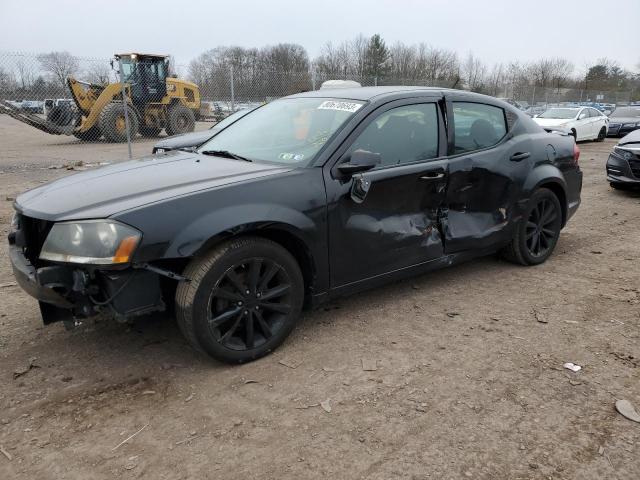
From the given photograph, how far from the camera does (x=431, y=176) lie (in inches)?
148

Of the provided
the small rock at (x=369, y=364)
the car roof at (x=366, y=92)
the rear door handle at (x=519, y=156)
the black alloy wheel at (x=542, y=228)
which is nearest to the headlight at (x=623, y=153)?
the black alloy wheel at (x=542, y=228)

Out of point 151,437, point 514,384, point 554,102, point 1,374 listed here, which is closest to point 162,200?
point 151,437

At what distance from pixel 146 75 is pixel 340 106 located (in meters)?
15.5

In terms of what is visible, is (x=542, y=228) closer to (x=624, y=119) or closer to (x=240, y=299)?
(x=240, y=299)

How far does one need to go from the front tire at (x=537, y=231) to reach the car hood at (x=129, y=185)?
8.16ft

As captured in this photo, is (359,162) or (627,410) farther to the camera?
(359,162)

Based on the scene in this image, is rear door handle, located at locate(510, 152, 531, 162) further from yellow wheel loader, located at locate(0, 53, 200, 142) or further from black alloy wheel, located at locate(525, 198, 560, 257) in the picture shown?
yellow wheel loader, located at locate(0, 53, 200, 142)

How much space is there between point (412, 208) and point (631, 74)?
66250 millimetres

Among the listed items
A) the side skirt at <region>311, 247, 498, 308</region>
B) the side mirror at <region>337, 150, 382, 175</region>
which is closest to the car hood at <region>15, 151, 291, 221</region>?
the side mirror at <region>337, 150, 382, 175</region>

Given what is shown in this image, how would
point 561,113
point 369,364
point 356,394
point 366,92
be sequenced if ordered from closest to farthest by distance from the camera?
1. point 356,394
2. point 369,364
3. point 366,92
4. point 561,113

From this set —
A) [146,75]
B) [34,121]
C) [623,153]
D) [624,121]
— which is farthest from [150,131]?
[624,121]

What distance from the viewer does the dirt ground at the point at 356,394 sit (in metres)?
2.28

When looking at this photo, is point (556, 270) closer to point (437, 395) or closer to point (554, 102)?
point (437, 395)

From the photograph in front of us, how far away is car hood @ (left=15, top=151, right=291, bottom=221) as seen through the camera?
2752mm
